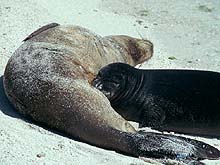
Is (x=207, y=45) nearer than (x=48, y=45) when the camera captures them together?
No

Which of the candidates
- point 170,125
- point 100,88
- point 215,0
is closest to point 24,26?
point 100,88

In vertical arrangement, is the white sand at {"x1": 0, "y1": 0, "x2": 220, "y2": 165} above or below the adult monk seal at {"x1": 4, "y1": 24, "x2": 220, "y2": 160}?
below

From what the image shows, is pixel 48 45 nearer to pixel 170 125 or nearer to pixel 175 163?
pixel 170 125

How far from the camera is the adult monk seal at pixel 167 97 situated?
18.0 ft

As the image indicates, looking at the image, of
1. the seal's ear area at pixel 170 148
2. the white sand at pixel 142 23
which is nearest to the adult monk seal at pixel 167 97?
the white sand at pixel 142 23

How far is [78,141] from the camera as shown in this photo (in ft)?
14.9

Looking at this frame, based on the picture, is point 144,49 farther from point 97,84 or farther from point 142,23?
point 97,84

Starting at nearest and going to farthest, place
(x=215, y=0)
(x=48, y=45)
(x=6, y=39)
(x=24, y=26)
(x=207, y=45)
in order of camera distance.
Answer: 1. (x=48, y=45)
2. (x=6, y=39)
3. (x=24, y=26)
4. (x=207, y=45)
5. (x=215, y=0)

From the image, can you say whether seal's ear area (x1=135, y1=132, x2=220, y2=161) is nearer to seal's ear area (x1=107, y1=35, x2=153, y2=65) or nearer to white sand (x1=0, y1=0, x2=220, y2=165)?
white sand (x1=0, y1=0, x2=220, y2=165)

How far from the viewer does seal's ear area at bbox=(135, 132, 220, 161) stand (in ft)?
14.4

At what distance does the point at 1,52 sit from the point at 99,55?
114 cm

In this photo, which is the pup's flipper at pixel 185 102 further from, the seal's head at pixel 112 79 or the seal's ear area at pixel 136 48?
the seal's ear area at pixel 136 48

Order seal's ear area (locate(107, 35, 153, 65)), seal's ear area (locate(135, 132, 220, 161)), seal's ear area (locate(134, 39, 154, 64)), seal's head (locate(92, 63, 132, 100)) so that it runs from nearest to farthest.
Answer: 1. seal's ear area (locate(135, 132, 220, 161))
2. seal's head (locate(92, 63, 132, 100))
3. seal's ear area (locate(107, 35, 153, 65))
4. seal's ear area (locate(134, 39, 154, 64))

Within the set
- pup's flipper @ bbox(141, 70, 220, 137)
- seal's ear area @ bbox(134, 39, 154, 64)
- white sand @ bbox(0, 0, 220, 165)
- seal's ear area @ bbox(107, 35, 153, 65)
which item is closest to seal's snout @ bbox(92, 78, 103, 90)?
pup's flipper @ bbox(141, 70, 220, 137)
